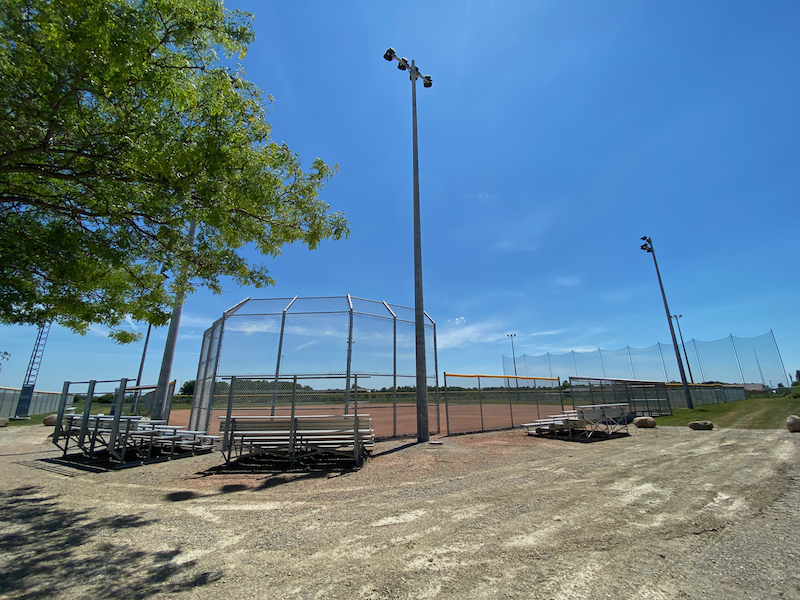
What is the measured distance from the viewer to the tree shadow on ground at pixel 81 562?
271 cm

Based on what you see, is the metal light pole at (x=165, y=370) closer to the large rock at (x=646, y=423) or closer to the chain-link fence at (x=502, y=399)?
the chain-link fence at (x=502, y=399)

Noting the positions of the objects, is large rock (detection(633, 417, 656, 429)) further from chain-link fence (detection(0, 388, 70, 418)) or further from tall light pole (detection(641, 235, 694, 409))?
chain-link fence (detection(0, 388, 70, 418))

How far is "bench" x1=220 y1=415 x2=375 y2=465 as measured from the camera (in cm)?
720

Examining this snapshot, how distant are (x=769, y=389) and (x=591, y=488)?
193 feet

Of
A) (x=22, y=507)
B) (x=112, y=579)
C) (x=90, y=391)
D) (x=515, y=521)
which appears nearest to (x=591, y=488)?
(x=515, y=521)

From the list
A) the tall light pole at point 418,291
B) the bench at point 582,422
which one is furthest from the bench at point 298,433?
the bench at point 582,422

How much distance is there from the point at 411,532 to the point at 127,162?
5548 mm

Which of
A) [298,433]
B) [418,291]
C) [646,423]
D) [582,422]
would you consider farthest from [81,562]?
[646,423]

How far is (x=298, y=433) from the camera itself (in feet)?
23.7

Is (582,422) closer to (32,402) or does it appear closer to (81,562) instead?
(81,562)

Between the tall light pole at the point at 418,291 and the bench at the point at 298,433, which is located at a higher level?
the tall light pole at the point at 418,291

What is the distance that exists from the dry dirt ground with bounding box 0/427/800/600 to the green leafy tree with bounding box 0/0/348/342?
11.7 feet

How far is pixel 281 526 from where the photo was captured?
13.1 feet

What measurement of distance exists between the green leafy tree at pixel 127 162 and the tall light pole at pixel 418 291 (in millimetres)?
4456
